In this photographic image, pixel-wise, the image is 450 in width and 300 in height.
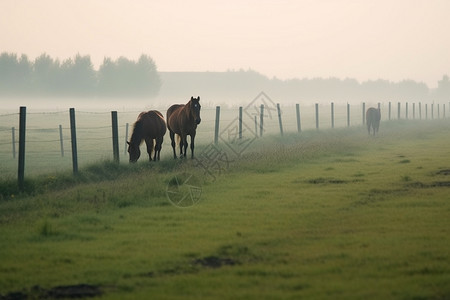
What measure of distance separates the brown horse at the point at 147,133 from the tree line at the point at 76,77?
134m

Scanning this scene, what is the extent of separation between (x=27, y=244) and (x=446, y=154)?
19.6 m

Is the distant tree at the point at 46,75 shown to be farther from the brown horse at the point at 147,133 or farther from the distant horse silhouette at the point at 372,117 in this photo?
the brown horse at the point at 147,133

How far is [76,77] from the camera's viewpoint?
502 ft

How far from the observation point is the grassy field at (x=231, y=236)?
758cm

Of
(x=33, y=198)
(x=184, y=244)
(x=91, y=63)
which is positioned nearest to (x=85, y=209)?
(x=33, y=198)

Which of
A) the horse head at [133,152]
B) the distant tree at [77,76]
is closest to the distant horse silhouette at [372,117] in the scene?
the horse head at [133,152]

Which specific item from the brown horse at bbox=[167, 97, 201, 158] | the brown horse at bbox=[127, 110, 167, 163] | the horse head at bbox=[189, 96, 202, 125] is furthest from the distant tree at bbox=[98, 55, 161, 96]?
the horse head at bbox=[189, 96, 202, 125]

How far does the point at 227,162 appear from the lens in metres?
21.1

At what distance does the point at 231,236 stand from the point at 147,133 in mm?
12306

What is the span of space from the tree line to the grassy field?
5470 inches

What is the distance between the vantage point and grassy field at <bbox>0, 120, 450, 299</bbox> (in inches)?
299

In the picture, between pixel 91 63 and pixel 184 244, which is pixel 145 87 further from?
pixel 184 244

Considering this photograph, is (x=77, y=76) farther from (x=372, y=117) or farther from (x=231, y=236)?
(x=231, y=236)

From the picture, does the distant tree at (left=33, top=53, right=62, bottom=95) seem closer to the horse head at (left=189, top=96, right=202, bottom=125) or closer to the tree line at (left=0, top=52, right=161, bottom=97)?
the tree line at (left=0, top=52, right=161, bottom=97)
